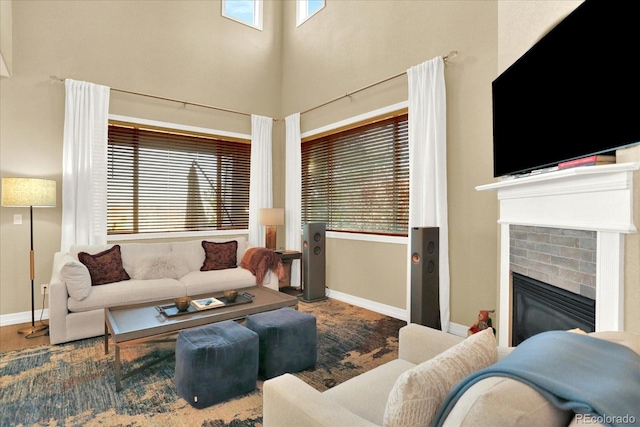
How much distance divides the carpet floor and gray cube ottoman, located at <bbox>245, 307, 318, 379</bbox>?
10 centimetres

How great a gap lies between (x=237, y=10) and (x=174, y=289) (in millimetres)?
4441

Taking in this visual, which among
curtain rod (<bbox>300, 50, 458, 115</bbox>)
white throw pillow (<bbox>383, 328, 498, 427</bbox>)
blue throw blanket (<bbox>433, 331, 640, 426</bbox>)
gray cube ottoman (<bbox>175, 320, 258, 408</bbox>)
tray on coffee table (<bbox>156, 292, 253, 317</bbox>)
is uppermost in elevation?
curtain rod (<bbox>300, 50, 458, 115</bbox>)

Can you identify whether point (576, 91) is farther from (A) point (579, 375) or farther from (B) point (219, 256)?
(B) point (219, 256)

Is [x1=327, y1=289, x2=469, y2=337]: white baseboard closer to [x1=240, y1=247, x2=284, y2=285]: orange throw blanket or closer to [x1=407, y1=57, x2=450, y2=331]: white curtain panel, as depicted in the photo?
[x1=407, y1=57, x2=450, y2=331]: white curtain panel

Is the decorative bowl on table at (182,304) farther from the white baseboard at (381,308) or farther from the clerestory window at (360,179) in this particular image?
the clerestory window at (360,179)

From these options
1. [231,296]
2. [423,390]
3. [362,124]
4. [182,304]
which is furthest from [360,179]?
[423,390]

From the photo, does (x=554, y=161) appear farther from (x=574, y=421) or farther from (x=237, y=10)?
(x=237, y=10)

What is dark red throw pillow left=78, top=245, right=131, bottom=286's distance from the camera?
11.8ft

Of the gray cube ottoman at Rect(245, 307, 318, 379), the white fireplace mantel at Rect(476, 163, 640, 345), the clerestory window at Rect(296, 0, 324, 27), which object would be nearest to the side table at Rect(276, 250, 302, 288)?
the gray cube ottoman at Rect(245, 307, 318, 379)

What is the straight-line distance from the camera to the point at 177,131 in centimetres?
492

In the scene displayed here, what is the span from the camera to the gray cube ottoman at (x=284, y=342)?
249cm

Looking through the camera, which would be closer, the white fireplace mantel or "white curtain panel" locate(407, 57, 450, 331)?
the white fireplace mantel

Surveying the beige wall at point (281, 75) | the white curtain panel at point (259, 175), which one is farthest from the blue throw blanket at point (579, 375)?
the white curtain panel at point (259, 175)

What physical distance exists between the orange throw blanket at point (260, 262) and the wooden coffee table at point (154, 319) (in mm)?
1117
